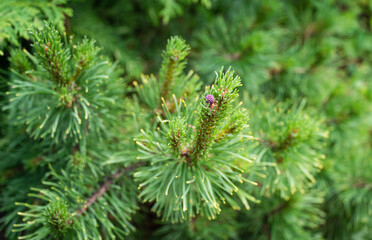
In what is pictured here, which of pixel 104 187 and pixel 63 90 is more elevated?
pixel 63 90

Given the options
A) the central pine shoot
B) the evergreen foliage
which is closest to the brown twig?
the evergreen foliage

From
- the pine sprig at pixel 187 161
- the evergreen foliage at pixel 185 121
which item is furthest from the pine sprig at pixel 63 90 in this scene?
the pine sprig at pixel 187 161

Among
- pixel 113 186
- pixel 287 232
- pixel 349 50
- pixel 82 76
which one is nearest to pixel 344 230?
pixel 287 232

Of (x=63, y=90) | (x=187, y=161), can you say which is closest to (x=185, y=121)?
(x=187, y=161)

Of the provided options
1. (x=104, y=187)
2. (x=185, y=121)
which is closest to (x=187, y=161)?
(x=185, y=121)

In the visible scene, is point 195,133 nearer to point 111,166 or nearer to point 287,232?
point 111,166

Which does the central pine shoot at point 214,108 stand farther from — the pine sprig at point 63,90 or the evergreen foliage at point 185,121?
the pine sprig at point 63,90

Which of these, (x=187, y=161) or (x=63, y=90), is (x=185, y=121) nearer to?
(x=187, y=161)

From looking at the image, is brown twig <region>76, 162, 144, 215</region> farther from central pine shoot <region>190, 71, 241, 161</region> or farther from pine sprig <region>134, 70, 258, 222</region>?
central pine shoot <region>190, 71, 241, 161</region>

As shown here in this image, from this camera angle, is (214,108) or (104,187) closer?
(214,108)
